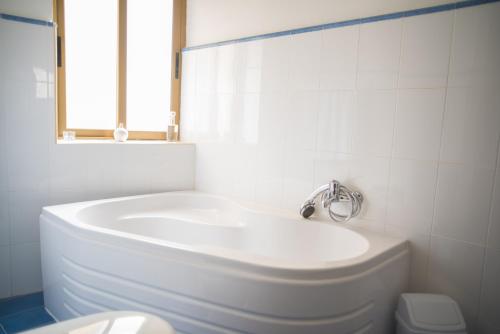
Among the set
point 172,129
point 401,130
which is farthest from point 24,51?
point 401,130

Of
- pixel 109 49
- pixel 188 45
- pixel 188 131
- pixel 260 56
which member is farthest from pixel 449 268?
pixel 109 49

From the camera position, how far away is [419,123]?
1.78 m

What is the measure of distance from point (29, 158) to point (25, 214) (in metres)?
0.33

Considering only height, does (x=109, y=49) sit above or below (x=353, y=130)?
above

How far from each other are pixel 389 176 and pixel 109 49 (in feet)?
6.82

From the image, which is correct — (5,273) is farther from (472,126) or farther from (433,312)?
(472,126)

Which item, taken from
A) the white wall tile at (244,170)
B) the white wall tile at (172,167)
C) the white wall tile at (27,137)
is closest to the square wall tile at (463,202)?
the white wall tile at (244,170)

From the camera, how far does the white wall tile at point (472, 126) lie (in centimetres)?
158

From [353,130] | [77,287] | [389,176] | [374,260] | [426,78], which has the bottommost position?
[77,287]

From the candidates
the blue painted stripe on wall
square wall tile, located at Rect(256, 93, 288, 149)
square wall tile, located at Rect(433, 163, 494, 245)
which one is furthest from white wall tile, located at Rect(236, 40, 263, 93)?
square wall tile, located at Rect(433, 163, 494, 245)

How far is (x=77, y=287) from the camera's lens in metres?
1.81

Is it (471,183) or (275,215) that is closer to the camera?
(471,183)

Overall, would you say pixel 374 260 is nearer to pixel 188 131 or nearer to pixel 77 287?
pixel 77 287

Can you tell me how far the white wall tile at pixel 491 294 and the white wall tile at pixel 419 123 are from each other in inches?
19.2
